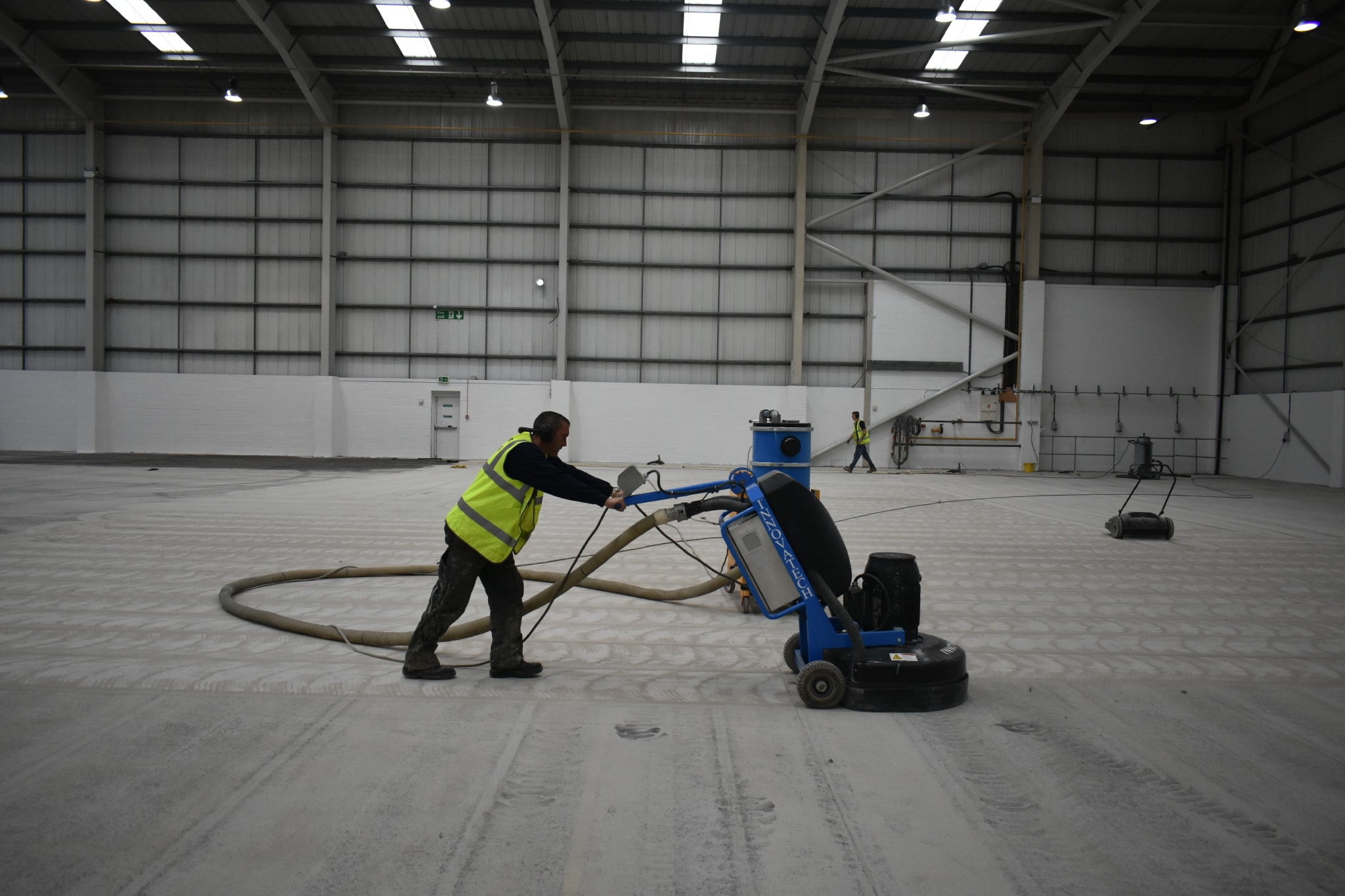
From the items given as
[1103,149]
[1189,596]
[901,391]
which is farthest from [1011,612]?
[1103,149]

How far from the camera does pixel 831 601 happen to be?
3600 mm

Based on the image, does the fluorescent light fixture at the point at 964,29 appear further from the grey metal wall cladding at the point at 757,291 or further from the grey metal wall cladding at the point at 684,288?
the grey metal wall cladding at the point at 684,288

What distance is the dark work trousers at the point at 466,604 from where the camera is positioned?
12.9 feet

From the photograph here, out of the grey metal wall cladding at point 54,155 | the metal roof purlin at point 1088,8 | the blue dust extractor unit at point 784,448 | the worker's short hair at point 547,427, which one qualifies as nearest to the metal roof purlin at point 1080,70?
the metal roof purlin at point 1088,8

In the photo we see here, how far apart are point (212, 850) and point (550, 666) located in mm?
2075

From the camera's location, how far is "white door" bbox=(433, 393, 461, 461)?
22219mm

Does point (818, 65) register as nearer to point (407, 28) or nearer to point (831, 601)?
point (407, 28)

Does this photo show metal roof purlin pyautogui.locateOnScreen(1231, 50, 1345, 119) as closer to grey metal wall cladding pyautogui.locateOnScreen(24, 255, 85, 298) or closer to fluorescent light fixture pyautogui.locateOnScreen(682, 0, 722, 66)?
fluorescent light fixture pyautogui.locateOnScreen(682, 0, 722, 66)

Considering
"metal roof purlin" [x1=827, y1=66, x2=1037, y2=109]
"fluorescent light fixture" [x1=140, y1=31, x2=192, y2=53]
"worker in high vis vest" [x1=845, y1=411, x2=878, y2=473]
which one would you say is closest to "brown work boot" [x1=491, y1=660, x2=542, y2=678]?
"worker in high vis vest" [x1=845, y1=411, x2=878, y2=473]

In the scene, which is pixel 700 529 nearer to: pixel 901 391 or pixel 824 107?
pixel 901 391

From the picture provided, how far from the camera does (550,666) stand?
14.1 feet

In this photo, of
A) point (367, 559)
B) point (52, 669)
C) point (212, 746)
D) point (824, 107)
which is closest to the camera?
point (212, 746)

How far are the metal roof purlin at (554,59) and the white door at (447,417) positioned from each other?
805 centimetres

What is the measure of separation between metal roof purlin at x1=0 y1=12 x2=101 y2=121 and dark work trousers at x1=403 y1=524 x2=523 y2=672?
23.1 m
